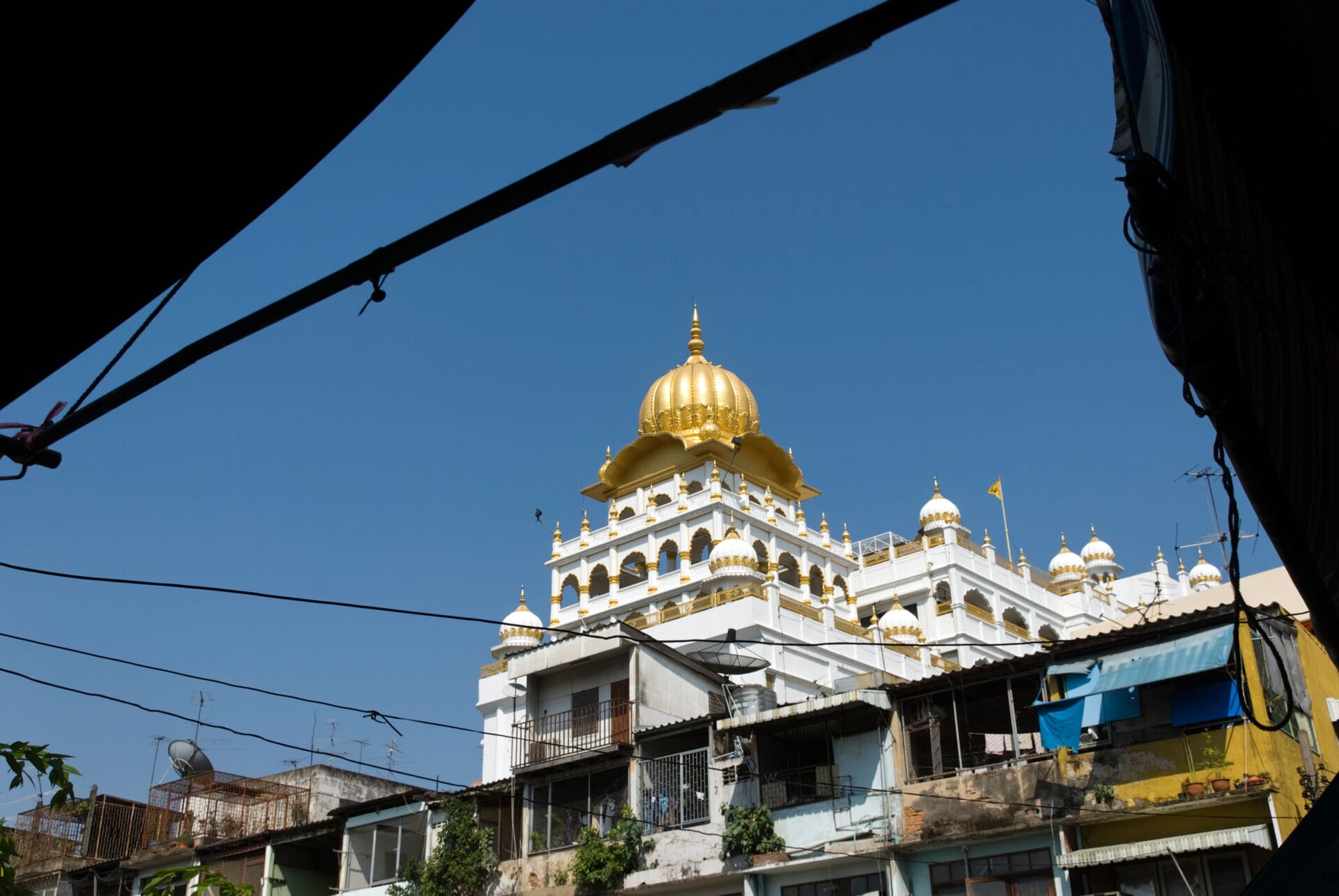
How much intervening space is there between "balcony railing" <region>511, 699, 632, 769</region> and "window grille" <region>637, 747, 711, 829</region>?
5.00 ft

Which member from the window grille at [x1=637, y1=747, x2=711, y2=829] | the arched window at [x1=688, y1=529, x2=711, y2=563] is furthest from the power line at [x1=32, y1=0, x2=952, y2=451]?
A: the arched window at [x1=688, y1=529, x2=711, y2=563]

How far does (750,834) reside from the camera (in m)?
27.0

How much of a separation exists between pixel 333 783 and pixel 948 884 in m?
22.2

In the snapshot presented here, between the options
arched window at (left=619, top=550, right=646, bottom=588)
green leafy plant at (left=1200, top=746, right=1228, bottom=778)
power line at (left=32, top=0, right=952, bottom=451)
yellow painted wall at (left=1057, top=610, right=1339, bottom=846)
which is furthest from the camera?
arched window at (left=619, top=550, right=646, bottom=588)

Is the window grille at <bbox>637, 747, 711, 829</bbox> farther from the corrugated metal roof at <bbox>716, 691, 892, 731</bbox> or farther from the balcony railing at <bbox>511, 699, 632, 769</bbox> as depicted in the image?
the balcony railing at <bbox>511, 699, 632, 769</bbox>

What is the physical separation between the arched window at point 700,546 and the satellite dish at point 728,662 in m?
12.3

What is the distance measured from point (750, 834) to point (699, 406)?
34081mm

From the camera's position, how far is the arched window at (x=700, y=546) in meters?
53.3

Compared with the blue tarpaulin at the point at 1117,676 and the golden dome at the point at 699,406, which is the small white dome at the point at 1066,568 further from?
the blue tarpaulin at the point at 1117,676

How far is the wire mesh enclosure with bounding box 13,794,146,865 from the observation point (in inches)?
1561

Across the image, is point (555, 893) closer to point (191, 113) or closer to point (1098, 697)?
point (1098, 697)

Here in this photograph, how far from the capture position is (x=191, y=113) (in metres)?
3.55

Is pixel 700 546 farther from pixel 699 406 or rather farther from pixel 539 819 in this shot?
pixel 539 819

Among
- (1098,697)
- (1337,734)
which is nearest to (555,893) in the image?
(1098,697)
